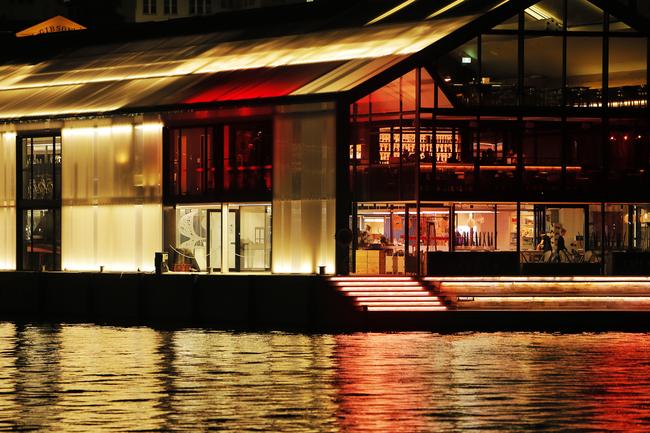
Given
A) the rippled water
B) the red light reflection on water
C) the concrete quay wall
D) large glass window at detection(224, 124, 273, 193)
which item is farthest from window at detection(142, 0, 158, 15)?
the red light reflection on water

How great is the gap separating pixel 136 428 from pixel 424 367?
11178mm

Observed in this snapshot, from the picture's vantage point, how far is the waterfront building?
168ft

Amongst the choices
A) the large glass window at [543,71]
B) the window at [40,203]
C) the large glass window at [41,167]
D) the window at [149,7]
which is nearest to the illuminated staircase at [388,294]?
the large glass window at [543,71]

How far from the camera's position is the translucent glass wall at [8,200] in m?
61.4

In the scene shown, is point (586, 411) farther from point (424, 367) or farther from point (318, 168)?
point (318, 168)

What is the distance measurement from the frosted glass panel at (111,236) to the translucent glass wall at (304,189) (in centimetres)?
642

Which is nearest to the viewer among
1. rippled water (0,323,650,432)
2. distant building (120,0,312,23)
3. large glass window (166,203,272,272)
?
rippled water (0,323,650,432)

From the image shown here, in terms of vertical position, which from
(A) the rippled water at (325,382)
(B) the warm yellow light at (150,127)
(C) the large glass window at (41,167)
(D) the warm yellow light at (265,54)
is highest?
(D) the warm yellow light at (265,54)

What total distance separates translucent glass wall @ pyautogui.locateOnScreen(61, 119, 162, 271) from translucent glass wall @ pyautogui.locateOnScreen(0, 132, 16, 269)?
2.97m

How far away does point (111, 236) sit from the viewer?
57938mm

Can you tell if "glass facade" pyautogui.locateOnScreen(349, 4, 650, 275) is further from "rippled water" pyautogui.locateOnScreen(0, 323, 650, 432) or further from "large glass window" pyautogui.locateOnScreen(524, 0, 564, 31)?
"rippled water" pyautogui.locateOnScreen(0, 323, 650, 432)

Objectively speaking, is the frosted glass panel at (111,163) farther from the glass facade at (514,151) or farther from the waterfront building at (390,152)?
the glass facade at (514,151)

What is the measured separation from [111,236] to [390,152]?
37.0 feet

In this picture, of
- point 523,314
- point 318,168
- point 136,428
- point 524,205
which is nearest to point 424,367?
point 136,428
